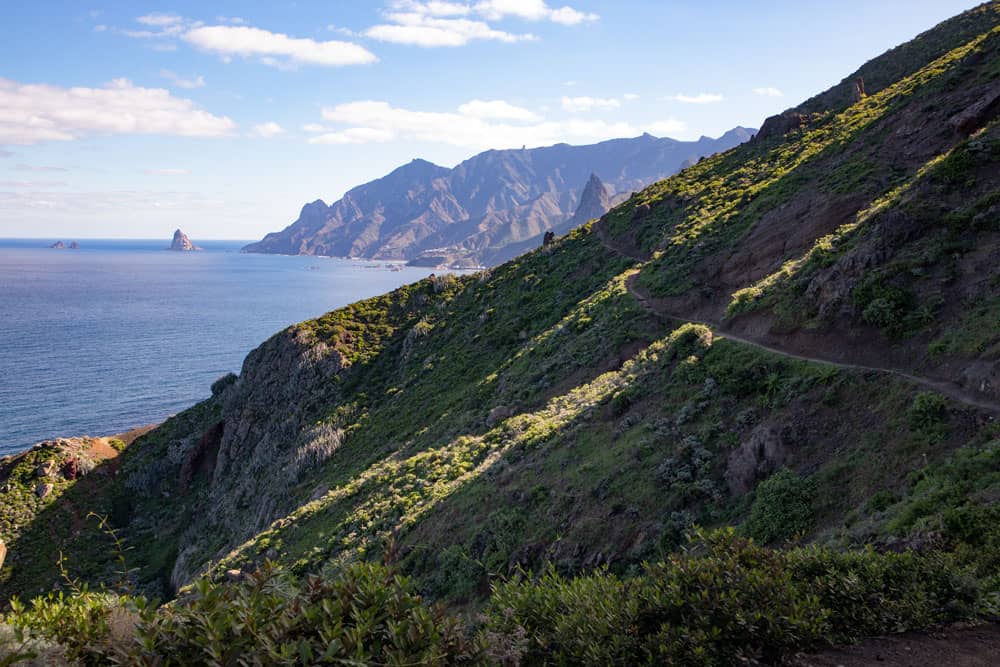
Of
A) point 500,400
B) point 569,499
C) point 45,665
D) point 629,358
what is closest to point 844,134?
point 629,358

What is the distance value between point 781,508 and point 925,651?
236 inches

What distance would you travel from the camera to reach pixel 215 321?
14100 centimetres

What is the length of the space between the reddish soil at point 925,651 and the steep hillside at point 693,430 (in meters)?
0.21

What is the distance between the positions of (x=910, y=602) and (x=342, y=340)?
2085 inches

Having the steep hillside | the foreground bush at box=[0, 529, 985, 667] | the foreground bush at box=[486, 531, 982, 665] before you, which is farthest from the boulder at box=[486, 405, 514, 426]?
the foreground bush at box=[0, 529, 985, 667]

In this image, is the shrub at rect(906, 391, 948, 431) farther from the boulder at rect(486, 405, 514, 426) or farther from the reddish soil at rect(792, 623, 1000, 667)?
the boulder at rect(486, 405, 514, 426)

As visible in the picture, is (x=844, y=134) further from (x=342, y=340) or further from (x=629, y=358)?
(x=342, y=340)

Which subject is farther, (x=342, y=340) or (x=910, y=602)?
(x=342, y=340)

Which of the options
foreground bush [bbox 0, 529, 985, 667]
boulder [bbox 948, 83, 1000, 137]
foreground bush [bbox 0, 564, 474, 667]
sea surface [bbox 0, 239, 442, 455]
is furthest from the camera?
sea surface [bbox 0, 239, 442, 455]

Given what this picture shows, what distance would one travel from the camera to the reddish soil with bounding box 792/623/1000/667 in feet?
20.3

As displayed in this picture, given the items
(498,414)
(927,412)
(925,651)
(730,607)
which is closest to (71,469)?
(498,414)

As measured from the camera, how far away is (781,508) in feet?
40.0

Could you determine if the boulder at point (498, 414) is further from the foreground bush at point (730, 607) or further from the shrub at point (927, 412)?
the foreground bush at point (730, 607)

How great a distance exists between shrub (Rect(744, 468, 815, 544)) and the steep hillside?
6 cm
